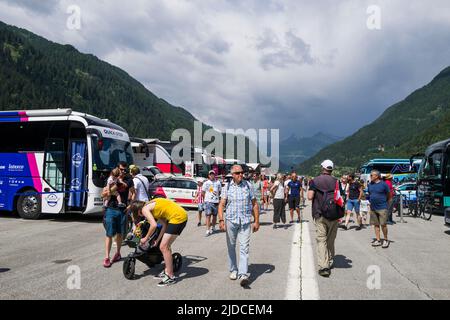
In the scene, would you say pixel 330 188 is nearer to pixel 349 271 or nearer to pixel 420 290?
pixel 349 271

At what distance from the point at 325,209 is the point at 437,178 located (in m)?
13.6

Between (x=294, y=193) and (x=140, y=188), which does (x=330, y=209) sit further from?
(x=294, y=193)

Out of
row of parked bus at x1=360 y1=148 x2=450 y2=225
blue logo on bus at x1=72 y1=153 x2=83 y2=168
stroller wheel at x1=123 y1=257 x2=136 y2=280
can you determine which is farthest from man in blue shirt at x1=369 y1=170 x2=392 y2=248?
blue logo on bus at x1=72 y1=153 x2=83 y2=168

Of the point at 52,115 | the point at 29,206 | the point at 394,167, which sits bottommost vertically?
the point at 29,206

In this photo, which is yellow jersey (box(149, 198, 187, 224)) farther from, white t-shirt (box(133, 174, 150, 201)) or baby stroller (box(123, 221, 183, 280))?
white t-shirt (box(133, 174, 150, 201))

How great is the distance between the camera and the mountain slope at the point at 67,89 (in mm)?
113000

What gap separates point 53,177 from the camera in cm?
1281

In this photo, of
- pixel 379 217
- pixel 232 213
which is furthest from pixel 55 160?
pixel 379 217

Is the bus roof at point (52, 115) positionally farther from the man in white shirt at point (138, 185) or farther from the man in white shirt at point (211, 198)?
the man in white shirt at point (138, 185)

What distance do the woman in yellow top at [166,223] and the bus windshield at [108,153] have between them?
23.6 feet

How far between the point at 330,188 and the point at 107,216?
4026 millimetres

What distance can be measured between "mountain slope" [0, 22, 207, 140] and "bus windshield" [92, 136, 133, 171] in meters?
105
